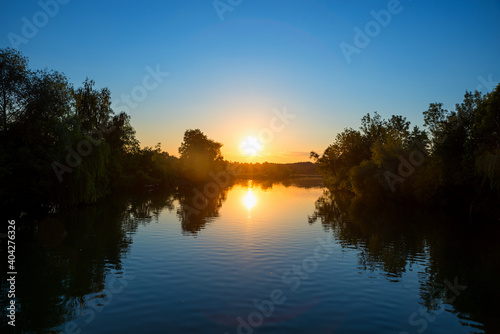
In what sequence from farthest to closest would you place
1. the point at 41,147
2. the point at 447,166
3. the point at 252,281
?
the point at 447,166, the point at 41,147, the point at 252,281

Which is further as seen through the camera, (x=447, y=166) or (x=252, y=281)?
(x=447, y=166)

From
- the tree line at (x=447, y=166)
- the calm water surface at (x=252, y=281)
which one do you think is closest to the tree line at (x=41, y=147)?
the calm water surface at (x=252, y=281)

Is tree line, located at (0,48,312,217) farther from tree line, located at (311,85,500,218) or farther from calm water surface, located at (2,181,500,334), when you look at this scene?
tree line, located at (311,85,500,218)

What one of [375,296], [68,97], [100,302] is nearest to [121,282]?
[100,302]

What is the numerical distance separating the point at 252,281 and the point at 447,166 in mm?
41203

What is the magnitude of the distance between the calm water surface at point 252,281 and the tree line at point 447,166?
1374 centimetres

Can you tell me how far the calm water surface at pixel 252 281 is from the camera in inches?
522

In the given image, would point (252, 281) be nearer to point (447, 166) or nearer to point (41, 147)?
point (41, 147)

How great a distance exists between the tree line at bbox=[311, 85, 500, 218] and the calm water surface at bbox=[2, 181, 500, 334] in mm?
13742

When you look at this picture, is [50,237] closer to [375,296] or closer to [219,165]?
[375,296]

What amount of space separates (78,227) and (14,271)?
15.1 metres

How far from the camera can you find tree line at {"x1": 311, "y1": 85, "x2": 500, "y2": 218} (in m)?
40.8

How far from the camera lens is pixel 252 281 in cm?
1817

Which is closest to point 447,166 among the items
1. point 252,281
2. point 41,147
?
point 252,281
